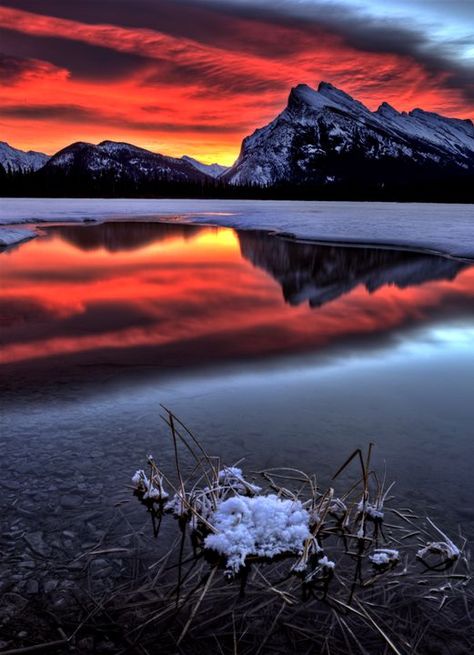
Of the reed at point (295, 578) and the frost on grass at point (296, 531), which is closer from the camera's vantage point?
the reed at point (295, 578)

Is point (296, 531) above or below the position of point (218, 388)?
above

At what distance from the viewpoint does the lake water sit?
15.4ft

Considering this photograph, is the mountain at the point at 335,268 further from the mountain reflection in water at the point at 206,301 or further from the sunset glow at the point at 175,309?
the sunset glow at the point at 175,309

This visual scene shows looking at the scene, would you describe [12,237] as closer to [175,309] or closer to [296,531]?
[175,309]

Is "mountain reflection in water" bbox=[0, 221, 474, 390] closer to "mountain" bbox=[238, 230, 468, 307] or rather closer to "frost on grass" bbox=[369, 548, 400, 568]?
"mountain" bbox=[238, 230, 468, 307]

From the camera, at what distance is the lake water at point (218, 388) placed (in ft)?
15.4

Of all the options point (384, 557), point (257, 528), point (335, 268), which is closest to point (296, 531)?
point (257, 528)

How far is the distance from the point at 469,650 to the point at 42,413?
16.6ft

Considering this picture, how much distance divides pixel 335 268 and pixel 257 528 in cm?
1816

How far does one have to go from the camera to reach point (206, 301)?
1488cm

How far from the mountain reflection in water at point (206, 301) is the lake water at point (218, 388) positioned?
70 mm

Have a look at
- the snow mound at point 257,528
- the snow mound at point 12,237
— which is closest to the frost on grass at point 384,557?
the snow mound at point 257,528

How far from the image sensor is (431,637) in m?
3.30

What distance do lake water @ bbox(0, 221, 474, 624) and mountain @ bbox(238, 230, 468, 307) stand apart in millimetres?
268
